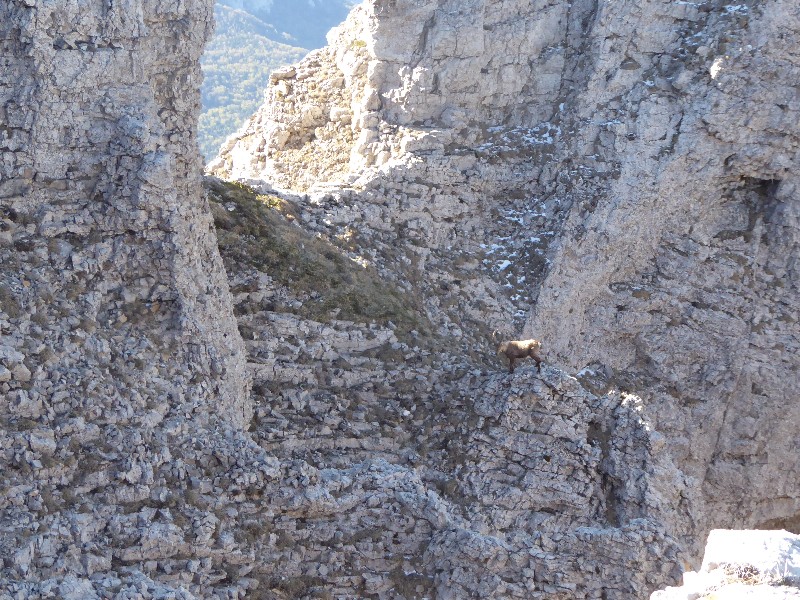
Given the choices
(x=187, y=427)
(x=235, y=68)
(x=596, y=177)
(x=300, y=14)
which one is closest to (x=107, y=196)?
(x=187, y=427)

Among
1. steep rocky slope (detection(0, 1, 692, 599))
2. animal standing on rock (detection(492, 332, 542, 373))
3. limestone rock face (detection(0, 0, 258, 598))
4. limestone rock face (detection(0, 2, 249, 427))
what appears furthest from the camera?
animal standing on rock (detection(492, 332, 542, 373))

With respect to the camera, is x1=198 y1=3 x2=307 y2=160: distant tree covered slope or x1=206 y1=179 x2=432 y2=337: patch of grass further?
x1=198 y1=3 x2=307 y2=160: distant tree covered slope

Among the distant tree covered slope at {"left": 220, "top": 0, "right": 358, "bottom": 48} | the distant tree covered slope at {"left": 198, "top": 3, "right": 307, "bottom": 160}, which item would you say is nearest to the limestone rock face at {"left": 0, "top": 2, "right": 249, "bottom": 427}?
the distant tree covered slope at {"left": 198, "top": 3, "right": 307, "bottom": 160}

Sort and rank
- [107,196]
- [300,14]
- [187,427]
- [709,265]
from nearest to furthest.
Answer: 1. [187,427]
2. [107,196]
3. [709,265]
4. [300,14]

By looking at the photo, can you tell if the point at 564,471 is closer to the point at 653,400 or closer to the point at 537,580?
the point at 537,580

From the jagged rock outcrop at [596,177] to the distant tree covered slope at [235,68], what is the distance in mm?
48852

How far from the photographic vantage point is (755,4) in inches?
1265

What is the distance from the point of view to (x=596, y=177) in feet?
107

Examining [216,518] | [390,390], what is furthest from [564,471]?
[216,518]

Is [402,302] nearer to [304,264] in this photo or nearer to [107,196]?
[304,264]

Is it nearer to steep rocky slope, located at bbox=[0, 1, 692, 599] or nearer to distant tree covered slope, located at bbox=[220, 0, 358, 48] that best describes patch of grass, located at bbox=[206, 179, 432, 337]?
steep rocky slope, located at bbox=[0, 1, 692, 599]

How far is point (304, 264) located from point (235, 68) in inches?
3091

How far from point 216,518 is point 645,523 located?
8166 millimetres

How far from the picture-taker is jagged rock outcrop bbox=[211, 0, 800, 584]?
32094 millimetres
